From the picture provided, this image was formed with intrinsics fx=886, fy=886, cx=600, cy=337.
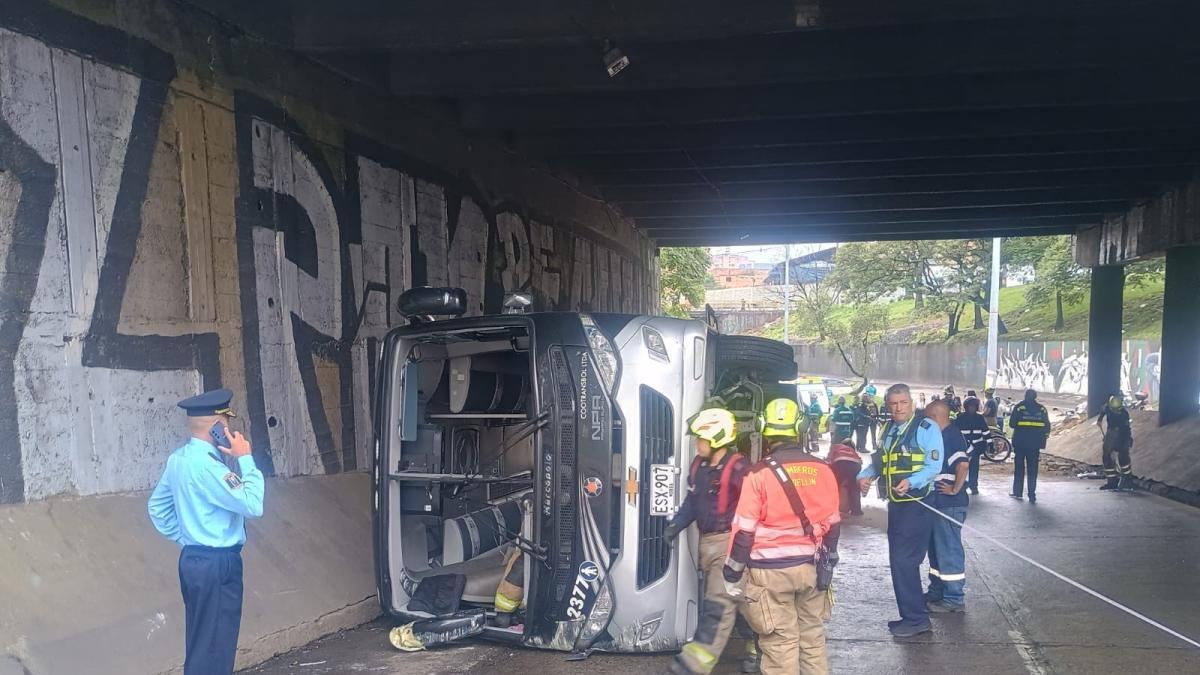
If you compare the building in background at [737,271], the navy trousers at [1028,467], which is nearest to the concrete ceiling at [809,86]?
the navy trousers at [1028,467]

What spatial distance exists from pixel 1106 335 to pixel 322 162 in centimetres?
1972

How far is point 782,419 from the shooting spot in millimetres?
5117

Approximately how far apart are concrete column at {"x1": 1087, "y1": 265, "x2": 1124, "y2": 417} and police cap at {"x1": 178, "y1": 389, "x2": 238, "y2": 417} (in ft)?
70.6

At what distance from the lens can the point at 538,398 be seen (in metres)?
5.81

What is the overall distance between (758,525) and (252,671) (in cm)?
349

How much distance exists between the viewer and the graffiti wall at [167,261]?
17.5ft

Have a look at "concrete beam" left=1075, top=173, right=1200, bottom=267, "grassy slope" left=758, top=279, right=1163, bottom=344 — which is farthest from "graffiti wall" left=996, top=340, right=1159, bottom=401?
"concrete beam" left=1075, top=173, right=1200, bottom=267

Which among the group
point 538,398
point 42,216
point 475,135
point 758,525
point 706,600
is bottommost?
point 706,600

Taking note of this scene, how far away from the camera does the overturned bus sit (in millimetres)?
5773

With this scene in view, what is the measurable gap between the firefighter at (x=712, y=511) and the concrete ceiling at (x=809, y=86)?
3.90m

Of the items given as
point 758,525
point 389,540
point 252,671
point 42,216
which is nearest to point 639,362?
point 758,525

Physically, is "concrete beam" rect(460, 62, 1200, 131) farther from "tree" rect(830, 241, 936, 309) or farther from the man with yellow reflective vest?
"tree" rect(830, 241, 936, 309)

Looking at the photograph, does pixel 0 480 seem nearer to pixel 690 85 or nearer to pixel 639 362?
pixel 639 362

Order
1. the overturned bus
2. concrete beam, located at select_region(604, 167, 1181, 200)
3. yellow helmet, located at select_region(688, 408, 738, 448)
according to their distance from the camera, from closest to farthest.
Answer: yellow helmet, located at select_region(688, 408, 738, 448) → the overturned bus → concrete beam, located at select_region(604, 167, 1181, 200)
